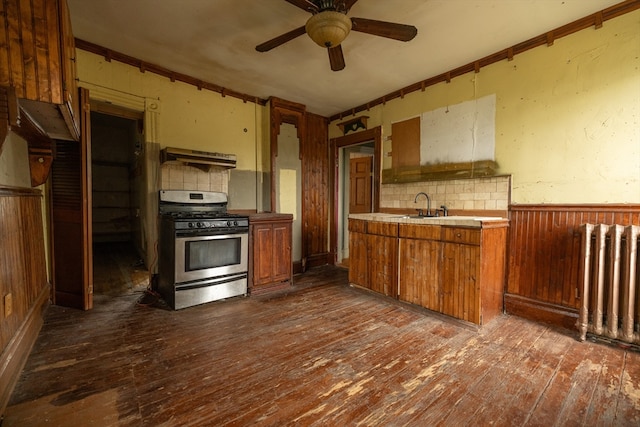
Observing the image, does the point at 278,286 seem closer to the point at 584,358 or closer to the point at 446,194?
the point at 446,194

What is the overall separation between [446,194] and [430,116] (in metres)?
1.04

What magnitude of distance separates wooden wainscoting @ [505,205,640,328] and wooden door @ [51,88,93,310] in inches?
171

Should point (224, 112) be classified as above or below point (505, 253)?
above

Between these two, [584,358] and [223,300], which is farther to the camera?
[223,300]

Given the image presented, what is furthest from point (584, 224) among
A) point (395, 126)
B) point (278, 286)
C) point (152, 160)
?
point (152, 160)

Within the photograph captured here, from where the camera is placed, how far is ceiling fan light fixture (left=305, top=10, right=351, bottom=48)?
1.92m

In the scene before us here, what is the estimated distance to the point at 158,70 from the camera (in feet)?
11.0

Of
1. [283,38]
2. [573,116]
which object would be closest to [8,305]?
[283,38]

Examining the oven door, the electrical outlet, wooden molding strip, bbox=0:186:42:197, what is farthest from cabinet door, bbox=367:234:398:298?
wooden molding strip, bbox=0:186:42:197

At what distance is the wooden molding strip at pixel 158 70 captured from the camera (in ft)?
9.55

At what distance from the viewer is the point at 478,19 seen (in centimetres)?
242

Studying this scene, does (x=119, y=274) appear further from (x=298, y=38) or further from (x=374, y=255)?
(x=298, y=38)

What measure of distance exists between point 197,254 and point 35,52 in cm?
203

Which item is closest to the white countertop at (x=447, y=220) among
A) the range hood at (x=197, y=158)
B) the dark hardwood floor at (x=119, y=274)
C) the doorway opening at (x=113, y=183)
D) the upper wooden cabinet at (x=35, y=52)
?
the range hood at (x=197, y=158)
